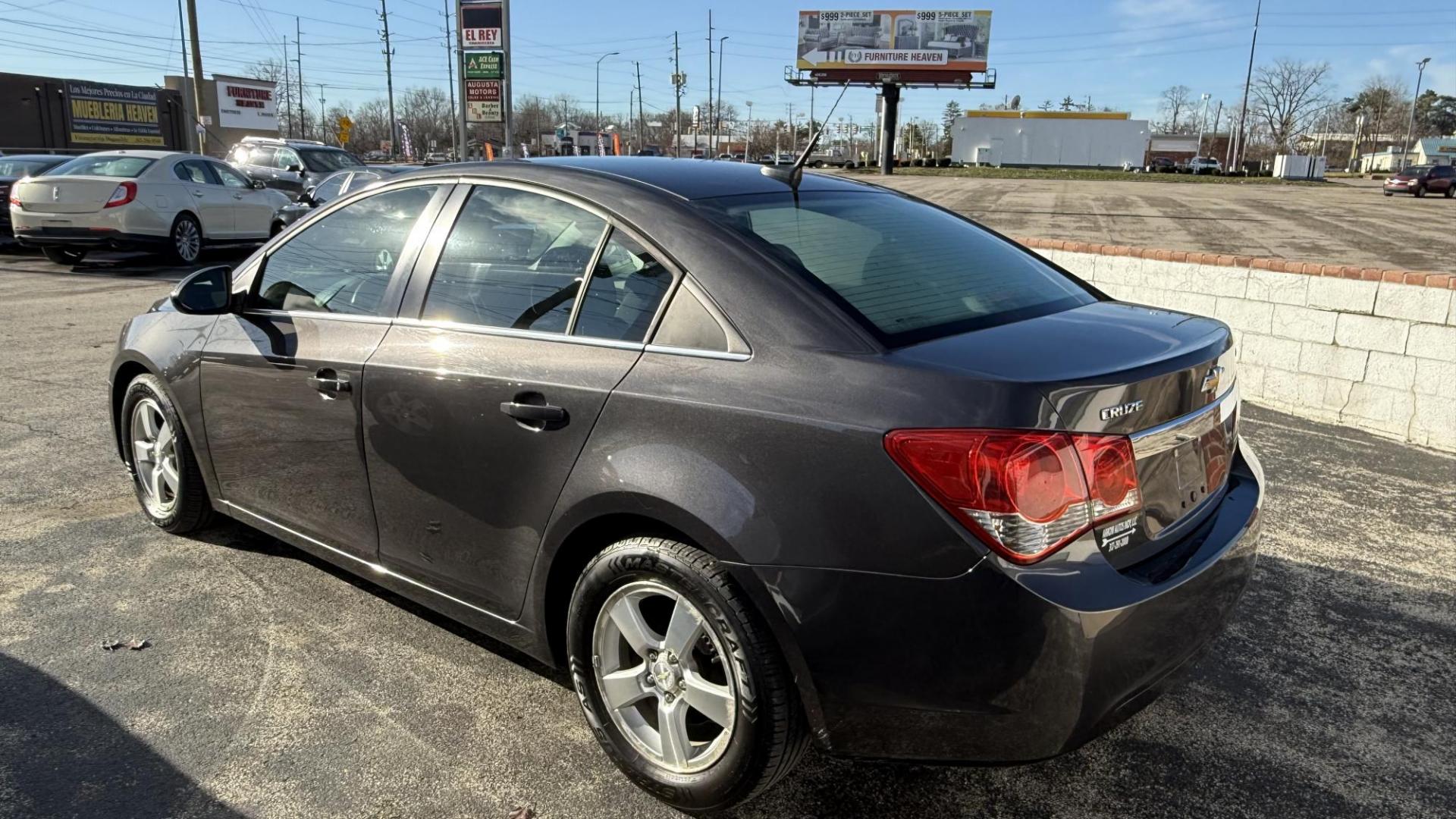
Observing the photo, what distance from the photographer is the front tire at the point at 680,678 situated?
2.24 m

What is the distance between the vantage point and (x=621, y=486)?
7.77 feet

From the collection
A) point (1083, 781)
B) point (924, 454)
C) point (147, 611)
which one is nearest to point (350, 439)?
point (147, 611)

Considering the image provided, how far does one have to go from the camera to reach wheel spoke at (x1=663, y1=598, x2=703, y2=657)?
2349 mm

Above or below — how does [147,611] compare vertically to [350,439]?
below

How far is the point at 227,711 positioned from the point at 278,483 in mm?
891

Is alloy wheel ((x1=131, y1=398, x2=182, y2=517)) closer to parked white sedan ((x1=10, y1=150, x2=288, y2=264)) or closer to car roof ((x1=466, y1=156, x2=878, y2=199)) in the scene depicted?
car roof ((x1=466, y1=156, x2=878, y2=199))

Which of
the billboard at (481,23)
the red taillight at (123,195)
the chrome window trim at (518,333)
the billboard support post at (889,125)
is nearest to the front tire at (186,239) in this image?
the red taillight at (123,195)

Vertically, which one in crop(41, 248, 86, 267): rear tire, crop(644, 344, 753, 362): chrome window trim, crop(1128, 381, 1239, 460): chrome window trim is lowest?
crop(41, 248, 86, 267): rear tire

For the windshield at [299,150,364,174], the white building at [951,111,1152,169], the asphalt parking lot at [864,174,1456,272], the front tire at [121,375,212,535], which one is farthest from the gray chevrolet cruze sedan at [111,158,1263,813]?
the white building at [951,111,1152,169]

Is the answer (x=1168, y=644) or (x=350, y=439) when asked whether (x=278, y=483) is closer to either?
(x=350, y=439)

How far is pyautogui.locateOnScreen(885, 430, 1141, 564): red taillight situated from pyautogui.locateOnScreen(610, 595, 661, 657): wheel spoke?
84 cm

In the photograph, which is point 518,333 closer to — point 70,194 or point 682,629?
point 682,629

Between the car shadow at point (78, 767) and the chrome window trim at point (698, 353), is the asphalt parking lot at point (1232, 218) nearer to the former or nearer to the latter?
the chrome window trim at point (698, 353)

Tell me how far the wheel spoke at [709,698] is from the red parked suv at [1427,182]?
54.5 metres
